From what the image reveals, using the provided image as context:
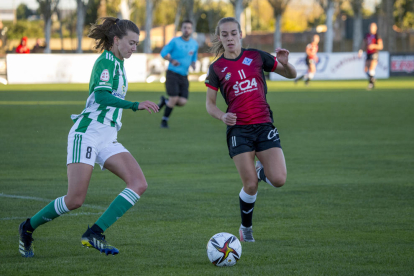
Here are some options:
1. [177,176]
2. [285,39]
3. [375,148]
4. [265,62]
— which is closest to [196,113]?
[375,148]

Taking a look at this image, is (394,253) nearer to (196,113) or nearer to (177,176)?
(177,176)

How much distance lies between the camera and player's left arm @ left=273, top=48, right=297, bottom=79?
592cm

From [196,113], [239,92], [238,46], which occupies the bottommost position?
[196,113]

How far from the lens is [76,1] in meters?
59.2

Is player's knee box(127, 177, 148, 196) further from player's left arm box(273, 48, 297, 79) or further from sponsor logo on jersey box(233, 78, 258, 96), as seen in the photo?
player's left arm box(273, 48, 297, 79)

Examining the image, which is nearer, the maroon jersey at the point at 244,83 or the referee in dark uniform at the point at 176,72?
the maroon jersey at the point at 244,83

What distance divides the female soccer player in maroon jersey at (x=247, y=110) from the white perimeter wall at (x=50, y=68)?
2866cm

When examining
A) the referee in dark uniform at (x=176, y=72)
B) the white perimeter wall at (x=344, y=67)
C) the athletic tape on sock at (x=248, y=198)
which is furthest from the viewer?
the white perimeter wall at (x=344, y=67)

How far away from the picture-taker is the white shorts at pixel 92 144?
5.14 m

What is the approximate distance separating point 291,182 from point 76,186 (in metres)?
4.21

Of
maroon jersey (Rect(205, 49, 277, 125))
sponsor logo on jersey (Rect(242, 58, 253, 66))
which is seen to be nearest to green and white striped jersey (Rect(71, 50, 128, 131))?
maroon jersey (Rect(205, 49, 277, 125))

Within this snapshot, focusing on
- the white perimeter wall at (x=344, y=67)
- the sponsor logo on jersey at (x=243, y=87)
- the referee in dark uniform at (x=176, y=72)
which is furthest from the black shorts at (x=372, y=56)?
the sponsor logo on jersey at (x=243, y=87)

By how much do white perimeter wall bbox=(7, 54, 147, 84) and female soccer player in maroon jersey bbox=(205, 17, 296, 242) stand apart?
94.0 feet

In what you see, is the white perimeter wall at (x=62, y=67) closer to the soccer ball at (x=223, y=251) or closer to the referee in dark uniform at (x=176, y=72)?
the referee in dark uniform at (x=176, y=72)
